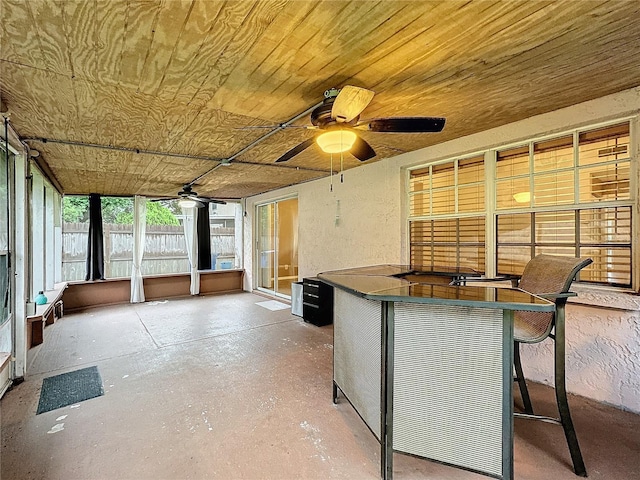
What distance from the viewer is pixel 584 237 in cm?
267

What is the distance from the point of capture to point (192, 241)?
7.30 m

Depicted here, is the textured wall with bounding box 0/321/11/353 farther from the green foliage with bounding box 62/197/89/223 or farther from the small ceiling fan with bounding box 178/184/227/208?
the green foliage with bounding box 62/197/89/223

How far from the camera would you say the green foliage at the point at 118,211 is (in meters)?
11.0

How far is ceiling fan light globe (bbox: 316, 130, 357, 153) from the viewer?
210 centimetres

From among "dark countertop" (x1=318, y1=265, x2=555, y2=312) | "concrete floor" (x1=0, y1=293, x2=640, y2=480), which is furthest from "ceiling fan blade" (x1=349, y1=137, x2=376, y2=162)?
"concrete floor" (x1=0, y1=293, x2=640, y2=480)

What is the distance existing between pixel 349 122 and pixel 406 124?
14.6 inches

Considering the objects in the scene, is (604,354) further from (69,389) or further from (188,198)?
(188,198)

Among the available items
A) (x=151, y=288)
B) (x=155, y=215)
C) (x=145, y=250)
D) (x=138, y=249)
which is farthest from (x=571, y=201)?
(x=155, y=215)

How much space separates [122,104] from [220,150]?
136 cm

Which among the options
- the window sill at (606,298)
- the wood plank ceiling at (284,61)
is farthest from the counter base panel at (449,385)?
the window sill at (606,298)

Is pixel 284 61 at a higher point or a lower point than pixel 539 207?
higher

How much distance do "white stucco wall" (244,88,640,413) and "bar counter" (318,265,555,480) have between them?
1449 millimetres

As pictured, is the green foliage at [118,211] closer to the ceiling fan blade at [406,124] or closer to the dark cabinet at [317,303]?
the dark cabinet at [317,303]

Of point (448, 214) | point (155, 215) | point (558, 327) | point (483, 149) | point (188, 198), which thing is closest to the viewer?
point (558, 327)
